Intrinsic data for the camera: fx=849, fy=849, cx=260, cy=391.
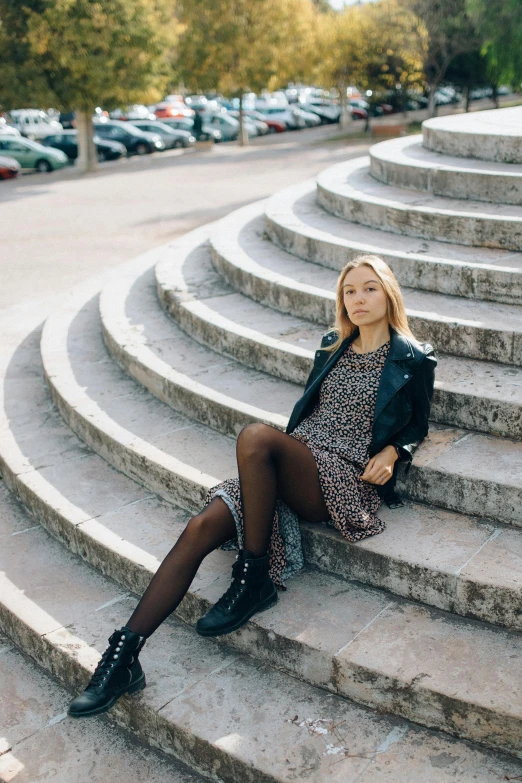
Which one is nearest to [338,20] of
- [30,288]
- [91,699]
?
[30,288]

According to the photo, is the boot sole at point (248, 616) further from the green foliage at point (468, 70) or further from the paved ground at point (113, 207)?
the green foliage at point (468, 70)

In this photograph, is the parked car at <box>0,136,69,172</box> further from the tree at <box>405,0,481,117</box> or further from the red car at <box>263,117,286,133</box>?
the tree at <box>405,0,481,117</box>

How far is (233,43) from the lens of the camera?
2903cm

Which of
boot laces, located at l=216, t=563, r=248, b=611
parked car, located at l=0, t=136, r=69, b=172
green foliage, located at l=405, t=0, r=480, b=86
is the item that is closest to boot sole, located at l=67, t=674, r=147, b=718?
boot laces, located at l=216, t=563, r=248, b=611

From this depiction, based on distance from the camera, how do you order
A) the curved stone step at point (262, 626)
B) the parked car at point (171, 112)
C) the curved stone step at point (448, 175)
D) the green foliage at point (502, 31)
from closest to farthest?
1. the curved stone step at point (262, 626)
2. the curved stone step at point (448, 175)
3. the green foliage at point (502, 31)
4. the parked car at point (171, 112)

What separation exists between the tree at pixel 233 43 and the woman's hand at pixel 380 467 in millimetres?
27940

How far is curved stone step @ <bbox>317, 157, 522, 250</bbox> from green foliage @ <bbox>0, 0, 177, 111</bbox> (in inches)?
619

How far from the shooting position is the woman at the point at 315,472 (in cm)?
355

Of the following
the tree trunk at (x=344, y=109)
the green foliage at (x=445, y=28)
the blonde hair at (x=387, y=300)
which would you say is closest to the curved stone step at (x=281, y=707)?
the blonde hair at (x=387, y=300)

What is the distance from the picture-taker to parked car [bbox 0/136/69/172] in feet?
86.5

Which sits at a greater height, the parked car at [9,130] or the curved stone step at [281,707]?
the parked car at [9,130]

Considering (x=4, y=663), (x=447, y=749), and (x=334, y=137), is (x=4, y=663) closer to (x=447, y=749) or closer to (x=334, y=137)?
(x=447, y=749)

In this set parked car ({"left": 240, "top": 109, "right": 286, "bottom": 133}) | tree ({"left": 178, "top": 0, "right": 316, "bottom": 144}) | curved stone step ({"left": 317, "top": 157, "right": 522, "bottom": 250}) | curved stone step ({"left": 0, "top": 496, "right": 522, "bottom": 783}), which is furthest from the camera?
parked car ({"left": 240, "top": 109, "right": 286, "bottom": 133})

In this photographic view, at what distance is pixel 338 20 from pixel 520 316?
32.7m
